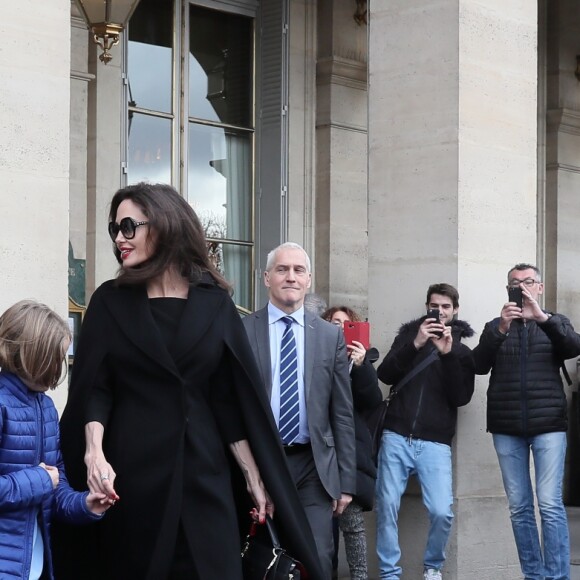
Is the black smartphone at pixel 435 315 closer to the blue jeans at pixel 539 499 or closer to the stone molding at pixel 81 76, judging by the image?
the blue jeans at pixel 539 499

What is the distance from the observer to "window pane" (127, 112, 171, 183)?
11164mm

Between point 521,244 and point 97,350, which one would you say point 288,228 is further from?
point 97,350

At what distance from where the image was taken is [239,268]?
12.1m

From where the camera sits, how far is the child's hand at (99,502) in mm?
4047

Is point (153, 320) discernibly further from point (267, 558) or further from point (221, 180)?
point (221, 180)

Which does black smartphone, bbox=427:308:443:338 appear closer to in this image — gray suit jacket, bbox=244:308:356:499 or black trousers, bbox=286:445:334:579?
gray suit jacket, bbox=244:308:356:499

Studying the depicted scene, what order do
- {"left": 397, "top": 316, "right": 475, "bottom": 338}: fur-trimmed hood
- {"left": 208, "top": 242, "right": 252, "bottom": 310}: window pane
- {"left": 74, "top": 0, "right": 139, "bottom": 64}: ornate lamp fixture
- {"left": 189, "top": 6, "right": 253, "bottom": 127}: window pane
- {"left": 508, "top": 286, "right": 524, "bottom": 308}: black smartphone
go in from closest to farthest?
{"left": 508, "top": 286, "right": 524, "bottom": 308}: black smartphone, {"left": 397, "top": 316, "right": 475, "bottom": 338}: fur-trimmed hood, {"left": 74, "top": 0, "right": 139, "bottom": 64}: ornate lamp fixture, {"left": 189, "top": 6, "right": 253, "bottom": 127}: window pane, {"left": 208, "top": 242, "right": 252, "bottom": 310}: window pane

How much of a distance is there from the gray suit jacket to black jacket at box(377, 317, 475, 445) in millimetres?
1571

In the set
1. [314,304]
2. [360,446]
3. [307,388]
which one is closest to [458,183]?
[314,304]

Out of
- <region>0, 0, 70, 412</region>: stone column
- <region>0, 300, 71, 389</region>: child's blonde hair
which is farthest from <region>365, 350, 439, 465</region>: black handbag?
<region>0, 300, 71, 389</region>: child's blonde hair

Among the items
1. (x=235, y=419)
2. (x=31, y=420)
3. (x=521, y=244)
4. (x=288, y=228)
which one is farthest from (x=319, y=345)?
(x=288, y=228)

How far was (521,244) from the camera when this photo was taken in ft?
28.6

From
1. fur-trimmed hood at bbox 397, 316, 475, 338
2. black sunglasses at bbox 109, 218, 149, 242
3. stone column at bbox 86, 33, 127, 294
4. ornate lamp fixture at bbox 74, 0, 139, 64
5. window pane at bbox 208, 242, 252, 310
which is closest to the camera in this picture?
black sunglasses at bbox 109, 218, 149, 242

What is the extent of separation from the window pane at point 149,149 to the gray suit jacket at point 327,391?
5.10m
